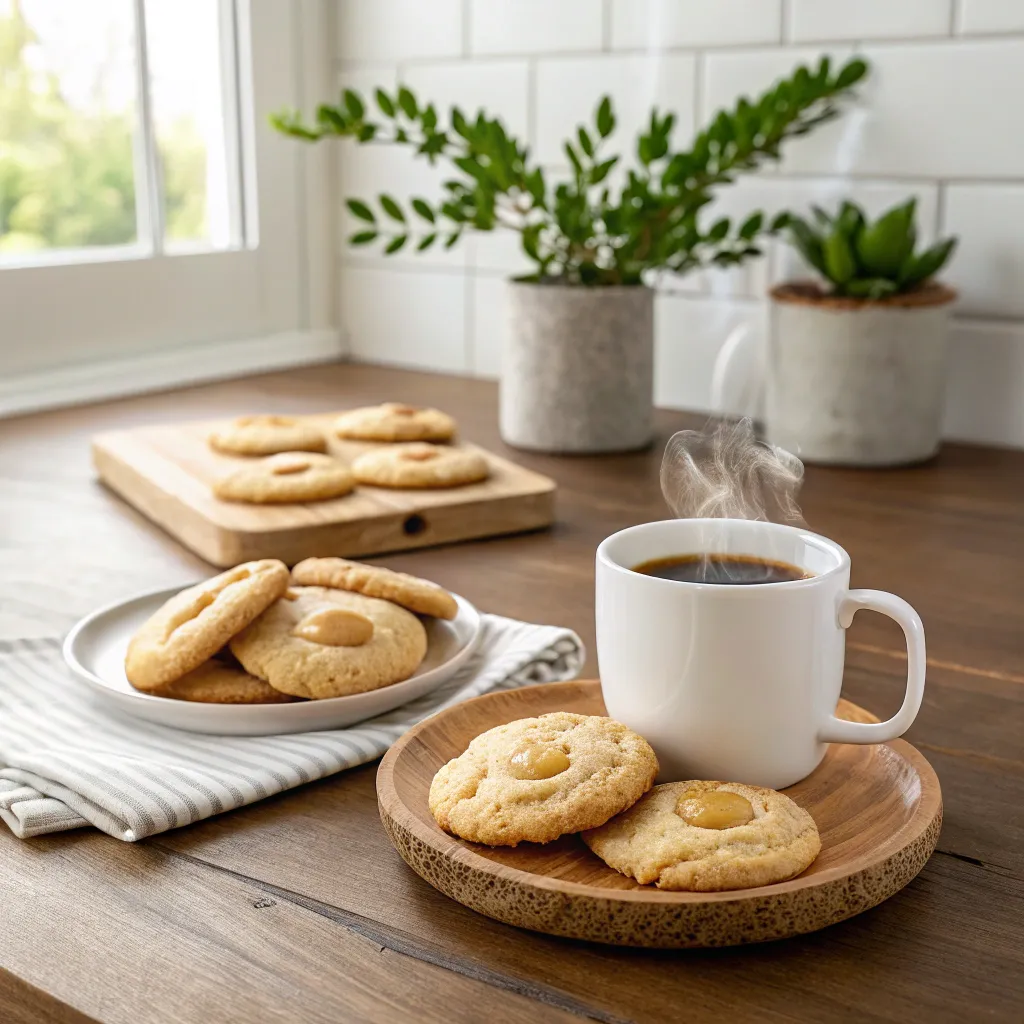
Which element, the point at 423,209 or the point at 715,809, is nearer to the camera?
the point at 715,809

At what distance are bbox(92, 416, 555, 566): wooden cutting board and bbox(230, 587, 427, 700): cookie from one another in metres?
0.31

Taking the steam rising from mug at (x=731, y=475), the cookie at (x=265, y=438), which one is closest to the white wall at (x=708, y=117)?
the cookie at (x=265, y=438)

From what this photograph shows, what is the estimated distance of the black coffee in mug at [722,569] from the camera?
590 millimetres

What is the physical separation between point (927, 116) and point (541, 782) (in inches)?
43.9

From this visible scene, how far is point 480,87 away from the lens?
1769 millimetres

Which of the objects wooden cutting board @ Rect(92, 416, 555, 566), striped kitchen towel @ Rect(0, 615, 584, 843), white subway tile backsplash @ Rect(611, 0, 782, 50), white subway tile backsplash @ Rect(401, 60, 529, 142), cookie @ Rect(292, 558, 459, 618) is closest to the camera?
striped kitchen towel @ Rect(0, 615, 584, 843)

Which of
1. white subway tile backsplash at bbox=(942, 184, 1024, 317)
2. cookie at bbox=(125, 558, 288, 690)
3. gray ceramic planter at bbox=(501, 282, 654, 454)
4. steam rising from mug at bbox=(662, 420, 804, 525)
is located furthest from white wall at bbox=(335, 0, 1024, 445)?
cookie at bbox=(125, 558, 288, 690)

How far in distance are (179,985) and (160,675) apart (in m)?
0.20

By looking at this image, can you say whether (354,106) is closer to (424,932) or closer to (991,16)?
(991,16)

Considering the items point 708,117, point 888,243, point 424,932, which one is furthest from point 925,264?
point 424,932

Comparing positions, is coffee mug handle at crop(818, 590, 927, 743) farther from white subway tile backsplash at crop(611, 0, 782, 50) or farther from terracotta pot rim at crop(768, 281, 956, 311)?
white subway tile backsplash at crop(611, 0, 782, 50)

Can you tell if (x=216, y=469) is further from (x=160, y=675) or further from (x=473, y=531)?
(x=160, y=675)

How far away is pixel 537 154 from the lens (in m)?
1.73

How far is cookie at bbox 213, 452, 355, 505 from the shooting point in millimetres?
1051
